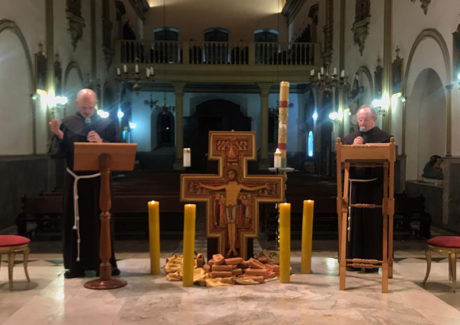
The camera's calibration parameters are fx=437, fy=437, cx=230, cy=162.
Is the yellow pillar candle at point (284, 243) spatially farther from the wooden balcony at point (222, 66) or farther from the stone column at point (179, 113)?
the wooden balcony at point (222, 66)

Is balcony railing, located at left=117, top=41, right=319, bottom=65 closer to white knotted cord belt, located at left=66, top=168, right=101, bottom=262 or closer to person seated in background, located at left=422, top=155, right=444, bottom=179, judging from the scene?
person seated in background, located at left=422, top=155, right=444, bottom=179

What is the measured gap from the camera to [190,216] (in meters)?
3.82

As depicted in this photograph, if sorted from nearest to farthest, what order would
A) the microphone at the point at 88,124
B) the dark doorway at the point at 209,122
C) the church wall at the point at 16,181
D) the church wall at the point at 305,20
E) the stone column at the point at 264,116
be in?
1. the microphone at the point at 88,124
2. the church wall at the point at 16,181
3. the church wall at the point at 305,20
4. the stone column at the point at 264,116
5. the dark doorway at the point at 209,122

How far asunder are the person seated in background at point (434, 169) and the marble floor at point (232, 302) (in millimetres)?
4536

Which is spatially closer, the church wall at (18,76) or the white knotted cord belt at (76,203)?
the white knotted cord belt at (76,203)

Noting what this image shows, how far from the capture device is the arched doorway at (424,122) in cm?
954

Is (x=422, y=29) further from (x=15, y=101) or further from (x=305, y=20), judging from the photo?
(x=305, y=20)

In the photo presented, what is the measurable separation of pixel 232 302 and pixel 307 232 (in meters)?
1.18

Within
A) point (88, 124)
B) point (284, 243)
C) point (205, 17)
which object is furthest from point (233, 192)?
point (205, 17)

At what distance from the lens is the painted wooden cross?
4.25 metres

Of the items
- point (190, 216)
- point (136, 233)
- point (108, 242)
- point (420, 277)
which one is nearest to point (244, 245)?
point (190, 216)

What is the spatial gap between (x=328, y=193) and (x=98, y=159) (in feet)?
17.2

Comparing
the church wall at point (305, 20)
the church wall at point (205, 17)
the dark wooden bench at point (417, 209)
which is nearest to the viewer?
the dark wooden bench at point (417, 209)

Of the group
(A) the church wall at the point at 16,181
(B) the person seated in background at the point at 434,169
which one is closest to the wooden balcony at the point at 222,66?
(A) the church wall at the point at 16,181
